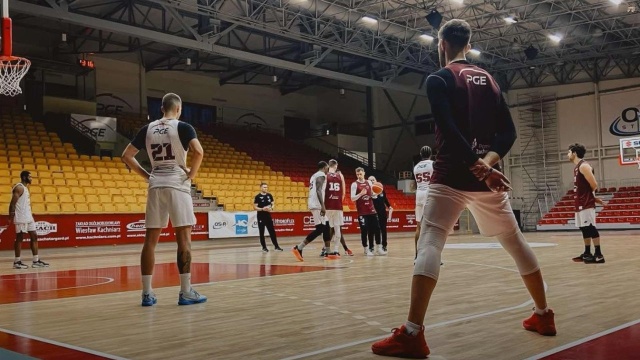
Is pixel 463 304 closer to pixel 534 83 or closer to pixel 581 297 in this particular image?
pixel 581 297

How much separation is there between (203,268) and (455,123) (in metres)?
6.99

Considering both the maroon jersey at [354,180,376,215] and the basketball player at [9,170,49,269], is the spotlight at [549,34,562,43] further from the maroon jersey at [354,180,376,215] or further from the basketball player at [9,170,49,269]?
the basketball player at [9,170,49,269]

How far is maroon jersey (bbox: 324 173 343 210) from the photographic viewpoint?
11570 mm

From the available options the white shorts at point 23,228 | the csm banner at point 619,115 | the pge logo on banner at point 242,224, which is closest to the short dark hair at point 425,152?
the white shorts at point 23,228

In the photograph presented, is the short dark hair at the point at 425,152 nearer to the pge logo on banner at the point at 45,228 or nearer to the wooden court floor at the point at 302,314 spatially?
the wooden court floor at the point at 302,314

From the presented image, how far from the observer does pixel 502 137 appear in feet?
11.3

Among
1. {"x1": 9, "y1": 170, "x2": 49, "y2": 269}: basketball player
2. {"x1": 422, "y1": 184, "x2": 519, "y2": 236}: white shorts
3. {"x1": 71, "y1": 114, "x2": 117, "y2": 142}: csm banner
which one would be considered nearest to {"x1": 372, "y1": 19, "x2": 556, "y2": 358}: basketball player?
{"x1": 422, "y1": 184, "x2": 519, "y2": 236}: white shorts

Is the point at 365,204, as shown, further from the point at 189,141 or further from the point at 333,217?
the point at 189,141

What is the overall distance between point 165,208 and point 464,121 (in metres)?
3.02

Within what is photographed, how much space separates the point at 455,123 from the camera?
3258 millimetres

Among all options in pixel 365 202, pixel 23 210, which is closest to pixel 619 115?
pixel 365 202

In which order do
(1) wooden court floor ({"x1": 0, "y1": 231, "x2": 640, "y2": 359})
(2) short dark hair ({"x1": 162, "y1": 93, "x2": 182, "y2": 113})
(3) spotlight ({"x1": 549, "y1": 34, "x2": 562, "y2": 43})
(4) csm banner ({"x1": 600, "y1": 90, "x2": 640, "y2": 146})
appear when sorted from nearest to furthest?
(1) wooden court floor ({"x1": 0, "y1": 231, "x2": 640, "y2": 359}) < (2) short dark hair ({"x1": 162, "y1": 93, "x2": 182, "y2": 113}) < (3) spotlight ({"x1": 549, "y1": 34, "x2": 562, "y2": 43}) < (4) csm banner ({"x1": 600, "y1": 90, "x2": 640, "y2": 146})

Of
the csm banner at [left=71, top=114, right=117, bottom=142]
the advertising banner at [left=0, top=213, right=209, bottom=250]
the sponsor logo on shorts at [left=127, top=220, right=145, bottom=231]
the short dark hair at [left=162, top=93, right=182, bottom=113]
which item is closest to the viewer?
the short dark hair at [left=162, top=93, right=182, bottom=113]

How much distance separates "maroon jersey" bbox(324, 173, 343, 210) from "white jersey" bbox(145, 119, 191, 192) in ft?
21.0
